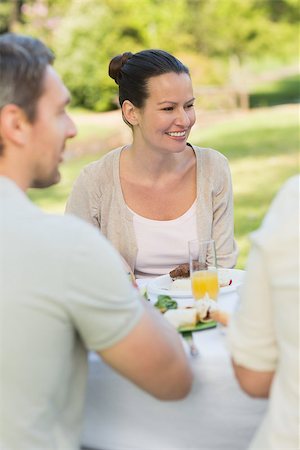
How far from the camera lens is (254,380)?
6.04 ft

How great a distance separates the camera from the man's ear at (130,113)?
373 centimetres

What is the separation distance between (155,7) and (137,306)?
19.9 metres

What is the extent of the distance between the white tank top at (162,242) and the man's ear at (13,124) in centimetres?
168

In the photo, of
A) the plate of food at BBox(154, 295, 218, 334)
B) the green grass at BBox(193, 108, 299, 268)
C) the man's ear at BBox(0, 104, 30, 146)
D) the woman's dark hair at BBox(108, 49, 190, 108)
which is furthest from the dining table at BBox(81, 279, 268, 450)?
the green grass at BBox(193, 108, 299, 268)

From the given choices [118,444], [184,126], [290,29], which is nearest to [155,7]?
[290,29]

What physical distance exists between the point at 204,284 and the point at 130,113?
4.28ft

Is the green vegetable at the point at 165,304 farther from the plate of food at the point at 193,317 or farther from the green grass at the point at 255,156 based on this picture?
the green grass at the point at 255,156

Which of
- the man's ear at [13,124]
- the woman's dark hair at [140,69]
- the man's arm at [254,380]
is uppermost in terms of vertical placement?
the man's ear at [13,124]

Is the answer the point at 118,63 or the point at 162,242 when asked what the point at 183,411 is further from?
the point at 118,63

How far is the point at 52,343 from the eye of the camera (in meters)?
1.75

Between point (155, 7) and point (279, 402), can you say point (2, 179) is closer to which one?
point (279, 402)

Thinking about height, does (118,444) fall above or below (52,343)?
below

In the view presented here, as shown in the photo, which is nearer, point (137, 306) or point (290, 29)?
point (137, 306)

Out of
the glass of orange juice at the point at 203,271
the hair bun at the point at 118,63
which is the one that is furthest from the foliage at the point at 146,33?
the glass of orange juice at the point at 203,271
